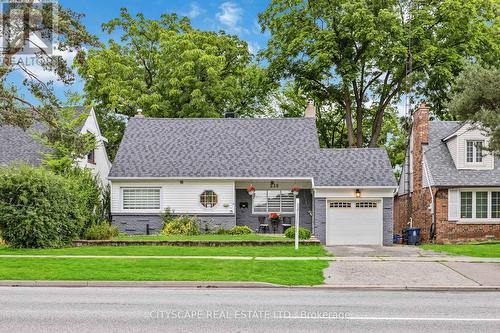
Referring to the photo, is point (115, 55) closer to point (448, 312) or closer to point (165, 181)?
point (165, 181)

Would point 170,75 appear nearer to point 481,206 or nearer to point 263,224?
point 263,224

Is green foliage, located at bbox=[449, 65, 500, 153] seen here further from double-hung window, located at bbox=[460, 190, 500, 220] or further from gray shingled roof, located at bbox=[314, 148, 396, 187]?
double-hung window, located at bbox=[460, 190, 500, 220]

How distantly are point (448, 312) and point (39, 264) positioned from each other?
11.7 m

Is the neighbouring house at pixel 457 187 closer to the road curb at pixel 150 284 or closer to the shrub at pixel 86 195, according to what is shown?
the shrub at pixel 86 195

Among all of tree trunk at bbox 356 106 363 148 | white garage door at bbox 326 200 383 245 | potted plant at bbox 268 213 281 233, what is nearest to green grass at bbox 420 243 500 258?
white garage door at bbox 326 200 383 245

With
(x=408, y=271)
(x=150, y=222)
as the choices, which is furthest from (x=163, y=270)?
(x=150, y=222)

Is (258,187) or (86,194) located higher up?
(258,187)

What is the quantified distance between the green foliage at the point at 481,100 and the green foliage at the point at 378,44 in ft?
61.9

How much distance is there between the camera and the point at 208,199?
3025 cm

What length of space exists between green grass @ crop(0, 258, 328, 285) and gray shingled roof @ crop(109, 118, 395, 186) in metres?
12.3

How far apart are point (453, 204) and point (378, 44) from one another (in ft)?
47.7

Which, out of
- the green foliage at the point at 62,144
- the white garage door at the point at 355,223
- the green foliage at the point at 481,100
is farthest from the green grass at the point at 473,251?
the green foliage at the point at 62,144

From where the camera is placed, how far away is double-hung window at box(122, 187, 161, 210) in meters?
30.4

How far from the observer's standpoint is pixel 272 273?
15961 mm
